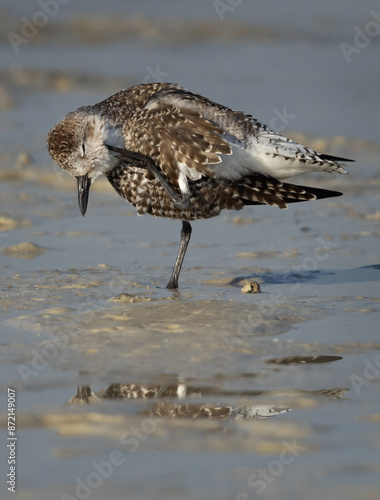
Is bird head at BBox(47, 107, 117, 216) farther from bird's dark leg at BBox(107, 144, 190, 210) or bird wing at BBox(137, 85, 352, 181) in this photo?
bird wing at BBox(137, 85, 352, 181)

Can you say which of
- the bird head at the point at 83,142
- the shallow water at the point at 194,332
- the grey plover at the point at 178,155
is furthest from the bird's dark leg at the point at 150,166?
the shallow water at the point at 194,332

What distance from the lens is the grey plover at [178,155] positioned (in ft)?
22.0

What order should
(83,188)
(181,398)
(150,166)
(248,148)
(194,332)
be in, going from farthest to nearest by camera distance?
(83,188) < (248,148) < (150,166) < (194,332) < (181,398)

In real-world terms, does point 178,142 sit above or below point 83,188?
above

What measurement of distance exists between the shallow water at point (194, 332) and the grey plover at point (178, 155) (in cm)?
66

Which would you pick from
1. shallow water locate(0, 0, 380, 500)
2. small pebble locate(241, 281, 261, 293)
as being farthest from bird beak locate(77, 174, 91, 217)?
small pebble locate(241, 281, 261, 293)

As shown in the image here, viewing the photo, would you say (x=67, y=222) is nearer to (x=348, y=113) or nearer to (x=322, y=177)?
(x=322, y=177)

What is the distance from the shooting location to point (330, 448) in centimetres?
415

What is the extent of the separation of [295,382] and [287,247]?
3.38 metres

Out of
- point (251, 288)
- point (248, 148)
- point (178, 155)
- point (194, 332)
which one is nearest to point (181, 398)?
point (194, 332)

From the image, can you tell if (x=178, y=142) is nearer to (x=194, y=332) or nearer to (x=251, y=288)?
(x=251, y=288)

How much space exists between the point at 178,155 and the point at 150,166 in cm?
21

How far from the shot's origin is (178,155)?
6.70m

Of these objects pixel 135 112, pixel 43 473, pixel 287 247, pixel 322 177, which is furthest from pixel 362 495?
pixel 322 177
